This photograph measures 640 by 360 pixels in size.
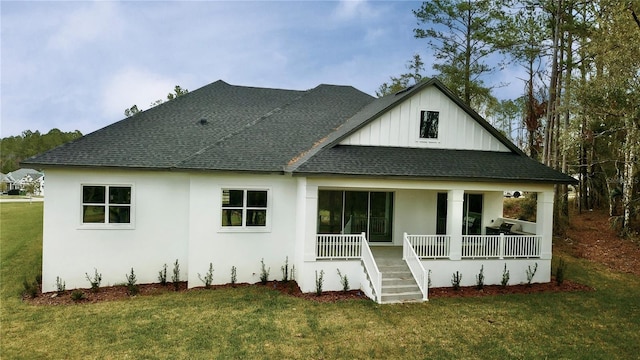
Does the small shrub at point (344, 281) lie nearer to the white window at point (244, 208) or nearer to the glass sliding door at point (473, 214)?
the white window at point (244, 208)

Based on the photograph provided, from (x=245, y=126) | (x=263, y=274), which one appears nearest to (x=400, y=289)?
(x=263, y=274)

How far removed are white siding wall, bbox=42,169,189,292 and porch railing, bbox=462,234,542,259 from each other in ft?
29.8

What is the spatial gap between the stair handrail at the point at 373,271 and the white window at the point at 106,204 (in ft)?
23.6

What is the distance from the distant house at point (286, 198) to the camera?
10.8 metres

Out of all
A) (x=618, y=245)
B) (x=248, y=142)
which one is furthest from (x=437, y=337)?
(x=618, y=245)

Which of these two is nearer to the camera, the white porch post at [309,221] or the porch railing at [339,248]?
the white porch post at [309,221]

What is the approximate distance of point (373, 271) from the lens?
10.3m

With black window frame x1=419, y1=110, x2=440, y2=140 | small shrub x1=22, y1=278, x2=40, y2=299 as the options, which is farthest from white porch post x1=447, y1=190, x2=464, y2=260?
small shrub x1=22, y1=278, x2=40, y2=299

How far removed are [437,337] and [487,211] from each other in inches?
317

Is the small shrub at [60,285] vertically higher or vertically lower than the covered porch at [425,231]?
lower

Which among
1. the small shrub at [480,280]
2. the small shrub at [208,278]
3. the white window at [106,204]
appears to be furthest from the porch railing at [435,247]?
the white window at [106,204]

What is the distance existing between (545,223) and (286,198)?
8.52m

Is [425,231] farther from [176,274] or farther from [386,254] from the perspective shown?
[176,274]

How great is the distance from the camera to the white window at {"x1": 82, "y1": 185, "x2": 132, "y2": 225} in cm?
1109
